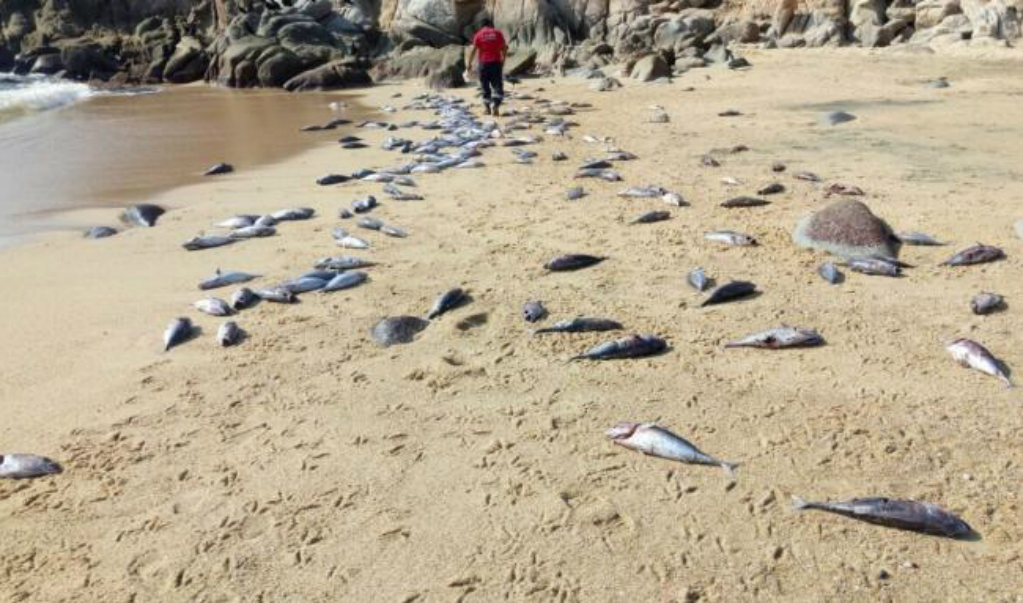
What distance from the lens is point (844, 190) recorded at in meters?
6.85

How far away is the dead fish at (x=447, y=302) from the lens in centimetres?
462

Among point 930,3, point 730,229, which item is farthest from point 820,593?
point 930,3

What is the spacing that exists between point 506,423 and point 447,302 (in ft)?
4.69

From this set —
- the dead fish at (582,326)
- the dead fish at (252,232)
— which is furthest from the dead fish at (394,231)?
the dead fish at (582,326)

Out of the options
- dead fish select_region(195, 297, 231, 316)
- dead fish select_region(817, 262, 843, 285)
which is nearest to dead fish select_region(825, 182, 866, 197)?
dead fish select_region(817, 262, 843, 285)

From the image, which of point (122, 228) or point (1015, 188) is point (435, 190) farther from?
point (1015, 188)

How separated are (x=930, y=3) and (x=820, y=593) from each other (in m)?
23.7

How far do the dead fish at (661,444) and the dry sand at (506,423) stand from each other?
0.04m

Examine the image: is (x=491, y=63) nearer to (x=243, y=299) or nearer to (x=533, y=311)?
(x=243, y=299)

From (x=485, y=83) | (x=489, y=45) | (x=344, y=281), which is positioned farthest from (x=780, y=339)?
(x=485, y=83)

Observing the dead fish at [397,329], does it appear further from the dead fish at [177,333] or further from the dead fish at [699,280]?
the dead fish at [699,280]

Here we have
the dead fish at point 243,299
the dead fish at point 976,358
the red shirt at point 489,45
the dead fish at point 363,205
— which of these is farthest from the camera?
the red shirt at point 489,45

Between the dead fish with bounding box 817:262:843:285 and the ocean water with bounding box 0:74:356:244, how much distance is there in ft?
22.0

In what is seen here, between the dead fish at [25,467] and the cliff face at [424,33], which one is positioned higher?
the cliff face at [424,33]
